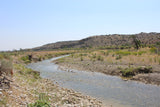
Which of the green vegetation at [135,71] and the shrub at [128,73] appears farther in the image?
the shrub at [128,73]

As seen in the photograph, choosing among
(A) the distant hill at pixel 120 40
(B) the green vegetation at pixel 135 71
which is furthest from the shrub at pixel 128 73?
(A) the distant hill at pixel 120 40

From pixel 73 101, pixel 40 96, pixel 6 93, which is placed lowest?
pixel 73 101

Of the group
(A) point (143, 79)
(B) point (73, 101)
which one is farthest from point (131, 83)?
(B) point (73, 101)

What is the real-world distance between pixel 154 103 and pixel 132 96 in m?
Answer: 1.58

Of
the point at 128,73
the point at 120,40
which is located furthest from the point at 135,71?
the point at 120,40

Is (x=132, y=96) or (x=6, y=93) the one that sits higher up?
(x=6, y=93)

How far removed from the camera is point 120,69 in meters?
17.5

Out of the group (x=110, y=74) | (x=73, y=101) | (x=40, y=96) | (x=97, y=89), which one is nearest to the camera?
→ (x=40, y=96)

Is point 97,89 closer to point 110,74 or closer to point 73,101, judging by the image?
point 73,101

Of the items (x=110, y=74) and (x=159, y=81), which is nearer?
(x=159, y=81)

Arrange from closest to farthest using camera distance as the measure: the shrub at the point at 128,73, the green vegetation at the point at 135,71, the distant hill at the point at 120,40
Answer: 1. the green vegetation at the point at 135,71
2. the shrub at the point at 128,73
3. the distant hill at the point at 120,40

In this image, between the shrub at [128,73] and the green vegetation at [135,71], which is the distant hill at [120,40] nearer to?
the green vegetation at [135,71]

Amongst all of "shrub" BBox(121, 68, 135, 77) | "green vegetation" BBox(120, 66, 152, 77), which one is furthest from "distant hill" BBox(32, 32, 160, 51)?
"shrub" BBox(121, 68, 135, 77)

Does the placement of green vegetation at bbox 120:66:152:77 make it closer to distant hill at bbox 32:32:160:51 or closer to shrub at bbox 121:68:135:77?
shrub at bbox 121:68:135:77
